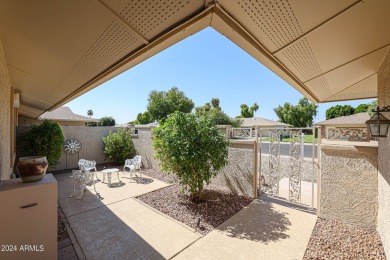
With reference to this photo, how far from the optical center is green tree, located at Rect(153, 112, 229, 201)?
481 cm

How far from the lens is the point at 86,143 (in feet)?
33.0

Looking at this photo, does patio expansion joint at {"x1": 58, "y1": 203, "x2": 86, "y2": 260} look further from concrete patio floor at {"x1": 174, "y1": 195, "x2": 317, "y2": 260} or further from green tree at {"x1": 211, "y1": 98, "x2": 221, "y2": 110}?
green tree at {"x1": 211, "y1": 98, "x2": 221, "y2": 110}

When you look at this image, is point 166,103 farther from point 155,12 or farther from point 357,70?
point 155,12

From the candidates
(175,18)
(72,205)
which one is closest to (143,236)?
(72,205)

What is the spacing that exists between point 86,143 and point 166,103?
2884cm

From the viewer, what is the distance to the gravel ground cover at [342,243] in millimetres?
3099

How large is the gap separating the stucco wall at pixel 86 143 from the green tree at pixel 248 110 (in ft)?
141

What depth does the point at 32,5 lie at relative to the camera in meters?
1.61

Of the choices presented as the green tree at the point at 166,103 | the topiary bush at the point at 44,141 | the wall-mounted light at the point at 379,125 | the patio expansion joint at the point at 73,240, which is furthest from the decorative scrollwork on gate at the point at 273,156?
the green tree at the point at 166,103

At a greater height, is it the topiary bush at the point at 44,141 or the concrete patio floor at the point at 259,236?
the topiary bush at the point at 44,141

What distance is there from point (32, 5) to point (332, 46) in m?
3.52

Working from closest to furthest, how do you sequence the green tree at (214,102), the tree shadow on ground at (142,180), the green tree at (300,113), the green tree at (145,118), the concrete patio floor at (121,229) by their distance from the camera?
1. the concrete patio floor at (121,229)
2. the tree shadow on ground at (142,180)
3. the green tree at (300,113)
4. the green tree at (145,118)
5. the green tree at (214,102)

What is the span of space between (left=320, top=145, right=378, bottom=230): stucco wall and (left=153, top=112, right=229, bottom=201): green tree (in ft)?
8.40

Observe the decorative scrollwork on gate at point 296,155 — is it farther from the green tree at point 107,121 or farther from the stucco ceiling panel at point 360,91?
the green tree at point 107,121
